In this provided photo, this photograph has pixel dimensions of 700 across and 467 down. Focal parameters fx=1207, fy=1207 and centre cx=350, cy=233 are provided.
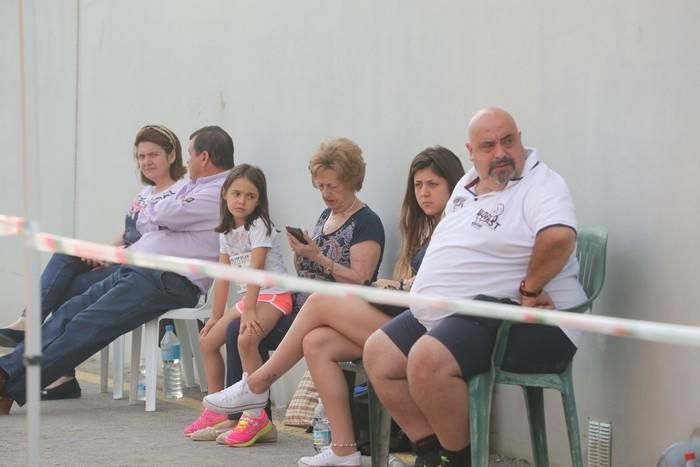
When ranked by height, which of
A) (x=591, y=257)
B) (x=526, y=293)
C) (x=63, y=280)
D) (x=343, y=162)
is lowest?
(x=63, y=280)

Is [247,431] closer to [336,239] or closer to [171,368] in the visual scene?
[336,239]

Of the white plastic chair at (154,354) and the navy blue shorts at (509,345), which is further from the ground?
the navy blue shorts at (509,345)

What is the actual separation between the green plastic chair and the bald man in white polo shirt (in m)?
0.03

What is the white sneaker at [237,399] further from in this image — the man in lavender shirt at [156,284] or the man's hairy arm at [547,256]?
the man's hairy arm at [547,256]

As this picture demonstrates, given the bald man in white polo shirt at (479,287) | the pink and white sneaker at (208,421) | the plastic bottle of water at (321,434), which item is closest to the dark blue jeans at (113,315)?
the pink and white sneaker at (208,421)

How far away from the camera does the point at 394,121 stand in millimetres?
5711

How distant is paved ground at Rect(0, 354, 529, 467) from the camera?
16.8 ft

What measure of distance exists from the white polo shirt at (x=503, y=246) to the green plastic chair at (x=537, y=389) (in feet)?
0.33

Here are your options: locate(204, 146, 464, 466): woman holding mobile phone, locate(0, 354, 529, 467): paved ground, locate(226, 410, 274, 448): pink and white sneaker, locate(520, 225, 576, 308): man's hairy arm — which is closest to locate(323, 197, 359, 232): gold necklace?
locate(204, 146, 464, 466): woman holding mobile phone

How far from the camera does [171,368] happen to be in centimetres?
695

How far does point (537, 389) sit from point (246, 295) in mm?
1738

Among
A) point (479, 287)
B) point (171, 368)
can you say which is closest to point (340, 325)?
point (479, 287)

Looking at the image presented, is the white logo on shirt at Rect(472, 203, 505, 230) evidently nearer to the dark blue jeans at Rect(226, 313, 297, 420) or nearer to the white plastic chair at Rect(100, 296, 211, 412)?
the dark blue jeans at Rect(226, 313, 297, 420)

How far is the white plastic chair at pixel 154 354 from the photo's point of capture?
6.40 meters
